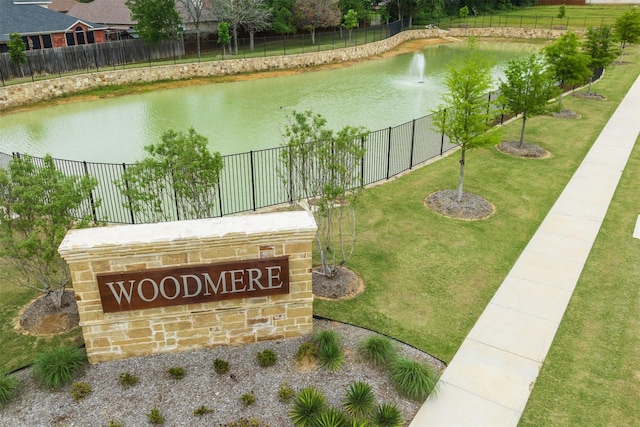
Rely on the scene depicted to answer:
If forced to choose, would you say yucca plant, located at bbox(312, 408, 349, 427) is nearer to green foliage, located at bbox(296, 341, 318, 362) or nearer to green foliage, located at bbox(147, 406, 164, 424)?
green foliage, located at bbox(296, 341, 318, 362)

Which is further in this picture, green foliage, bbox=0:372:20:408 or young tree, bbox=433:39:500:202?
young tree, bbox=433:39:500:202

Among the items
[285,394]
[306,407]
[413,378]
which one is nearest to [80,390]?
[285,394]

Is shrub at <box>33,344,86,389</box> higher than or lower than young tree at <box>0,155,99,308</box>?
lower

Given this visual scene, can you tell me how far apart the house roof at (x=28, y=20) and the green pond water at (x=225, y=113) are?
13.0 metres

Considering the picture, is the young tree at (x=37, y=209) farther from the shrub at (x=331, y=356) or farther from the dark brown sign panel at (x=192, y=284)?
the shrub at (x=331, y=356)

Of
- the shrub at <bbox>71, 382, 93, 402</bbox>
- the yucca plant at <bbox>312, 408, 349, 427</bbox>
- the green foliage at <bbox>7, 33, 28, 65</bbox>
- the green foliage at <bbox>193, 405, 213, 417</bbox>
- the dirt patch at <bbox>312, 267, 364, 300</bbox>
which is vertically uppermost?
the green foliage at <bbox>7, 33, 28, 65</bbox>

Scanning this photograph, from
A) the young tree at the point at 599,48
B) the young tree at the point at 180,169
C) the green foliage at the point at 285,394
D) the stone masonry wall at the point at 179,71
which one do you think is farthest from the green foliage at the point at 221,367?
the stone masonry wall at the point at 179,71

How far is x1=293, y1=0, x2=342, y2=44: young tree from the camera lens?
49906 millimetres

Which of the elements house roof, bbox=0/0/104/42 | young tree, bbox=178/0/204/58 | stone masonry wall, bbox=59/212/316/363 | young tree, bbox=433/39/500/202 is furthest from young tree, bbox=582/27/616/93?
house roof, bbox=0/0/104/42

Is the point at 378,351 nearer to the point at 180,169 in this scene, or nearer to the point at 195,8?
the point at 180,169

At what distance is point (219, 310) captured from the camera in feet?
27.7

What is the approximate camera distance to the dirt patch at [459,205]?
14.2 metres

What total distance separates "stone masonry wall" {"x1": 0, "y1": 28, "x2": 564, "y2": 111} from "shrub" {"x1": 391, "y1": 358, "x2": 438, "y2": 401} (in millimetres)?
30554

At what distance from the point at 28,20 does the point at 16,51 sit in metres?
11.2
